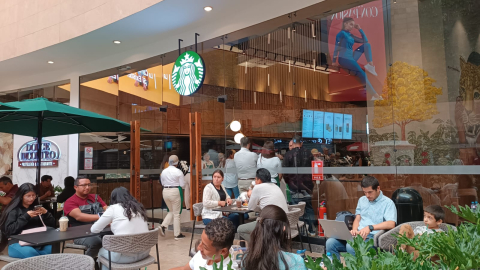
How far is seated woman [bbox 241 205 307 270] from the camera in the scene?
2.39 metres

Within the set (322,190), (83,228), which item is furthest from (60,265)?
(322,190)

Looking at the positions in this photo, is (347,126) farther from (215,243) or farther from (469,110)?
(215,243)

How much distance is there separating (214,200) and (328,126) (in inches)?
89.3

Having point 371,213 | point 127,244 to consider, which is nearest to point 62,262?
point 127,244

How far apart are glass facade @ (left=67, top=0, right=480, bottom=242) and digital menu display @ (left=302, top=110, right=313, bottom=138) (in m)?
0.02

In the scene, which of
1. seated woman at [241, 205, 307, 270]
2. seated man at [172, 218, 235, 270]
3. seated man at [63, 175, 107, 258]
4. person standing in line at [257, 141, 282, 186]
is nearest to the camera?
seated woman at [241, 205, 307, 270]

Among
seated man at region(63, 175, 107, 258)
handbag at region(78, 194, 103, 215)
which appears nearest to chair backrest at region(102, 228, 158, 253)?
seated man at region(63, 175, 107, 258)

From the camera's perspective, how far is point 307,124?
6691mm

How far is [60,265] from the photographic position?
307 cm

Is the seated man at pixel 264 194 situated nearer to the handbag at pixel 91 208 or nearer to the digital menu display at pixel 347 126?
the digital menu display at pixel 347 126

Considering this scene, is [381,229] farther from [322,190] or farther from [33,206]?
[33,206]

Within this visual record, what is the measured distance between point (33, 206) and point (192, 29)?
4971 mm

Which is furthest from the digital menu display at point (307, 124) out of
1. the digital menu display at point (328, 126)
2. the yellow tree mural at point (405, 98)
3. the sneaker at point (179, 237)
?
the sneaker at point (179, 237)

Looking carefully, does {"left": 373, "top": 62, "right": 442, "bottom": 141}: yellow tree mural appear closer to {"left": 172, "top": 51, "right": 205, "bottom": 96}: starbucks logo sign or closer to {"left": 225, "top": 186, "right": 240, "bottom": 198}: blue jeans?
{"left": 225, "top": 186, "right": 240, "bottom": 198}: blue jeans
